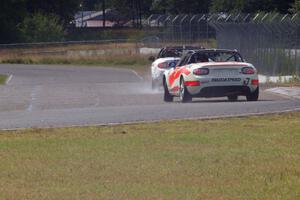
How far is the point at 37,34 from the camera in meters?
87.8

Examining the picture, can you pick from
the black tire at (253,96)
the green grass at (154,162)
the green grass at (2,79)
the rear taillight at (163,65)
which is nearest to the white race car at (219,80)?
the black tire at (253,96)

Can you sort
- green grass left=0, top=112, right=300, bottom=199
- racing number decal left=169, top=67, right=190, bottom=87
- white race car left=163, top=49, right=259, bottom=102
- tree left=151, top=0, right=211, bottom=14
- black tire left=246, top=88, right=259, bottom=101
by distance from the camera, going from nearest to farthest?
green grass left=0, top=112, right=300, bottom=199
white race car left=163, top=49, right=259, bottom=102
black tire left=246, top=88, right=259, bottom=101
racing number decal left=169, top=67, right=190, bottom=87
tree left=151, top=0, right=211, bottom=14

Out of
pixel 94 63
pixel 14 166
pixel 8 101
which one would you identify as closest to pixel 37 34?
pixel 94 63

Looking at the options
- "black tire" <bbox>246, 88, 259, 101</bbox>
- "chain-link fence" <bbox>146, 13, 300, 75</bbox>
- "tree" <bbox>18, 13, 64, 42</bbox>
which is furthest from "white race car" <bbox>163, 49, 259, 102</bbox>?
"tree" <bbox>18, 13, 64, 42</bbox>

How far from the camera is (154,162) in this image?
10969 mm

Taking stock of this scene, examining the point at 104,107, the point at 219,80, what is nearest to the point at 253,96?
the point at 219,80

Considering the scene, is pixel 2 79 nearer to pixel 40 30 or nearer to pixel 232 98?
pixel 232 98

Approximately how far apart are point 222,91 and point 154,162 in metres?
11.8

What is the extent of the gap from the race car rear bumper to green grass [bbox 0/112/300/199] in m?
7.13

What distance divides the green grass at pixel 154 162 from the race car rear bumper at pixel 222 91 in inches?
281

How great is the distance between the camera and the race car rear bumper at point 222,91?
74.0 feet

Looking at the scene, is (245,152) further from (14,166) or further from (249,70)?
(249,70)

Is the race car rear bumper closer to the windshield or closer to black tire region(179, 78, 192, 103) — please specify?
black tire region(179, 78, 192, 103)

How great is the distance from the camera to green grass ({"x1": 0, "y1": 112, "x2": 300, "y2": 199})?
914cm
